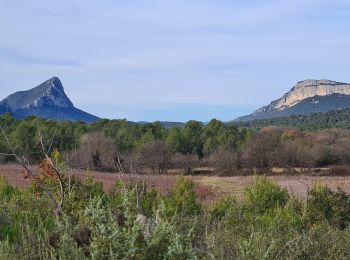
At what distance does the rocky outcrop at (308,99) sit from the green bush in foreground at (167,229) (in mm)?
133874

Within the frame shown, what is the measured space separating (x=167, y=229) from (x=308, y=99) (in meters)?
163

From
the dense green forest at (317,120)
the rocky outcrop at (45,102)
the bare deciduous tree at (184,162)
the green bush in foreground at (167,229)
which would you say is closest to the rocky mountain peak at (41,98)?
the rocky outcrop at (45,102)

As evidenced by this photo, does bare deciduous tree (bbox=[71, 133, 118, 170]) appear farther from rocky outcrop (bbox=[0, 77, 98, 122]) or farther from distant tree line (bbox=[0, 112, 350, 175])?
rocky outcrop (bbox=[0, 77, 98, 122])

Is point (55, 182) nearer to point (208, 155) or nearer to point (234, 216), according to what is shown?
point (234, 216)

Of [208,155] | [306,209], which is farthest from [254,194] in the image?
[208,155]

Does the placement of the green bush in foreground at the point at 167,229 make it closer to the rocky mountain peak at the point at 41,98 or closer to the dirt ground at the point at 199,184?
the dirt ground at the point at 199,184

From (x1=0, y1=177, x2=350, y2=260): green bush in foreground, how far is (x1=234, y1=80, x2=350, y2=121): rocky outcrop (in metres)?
134

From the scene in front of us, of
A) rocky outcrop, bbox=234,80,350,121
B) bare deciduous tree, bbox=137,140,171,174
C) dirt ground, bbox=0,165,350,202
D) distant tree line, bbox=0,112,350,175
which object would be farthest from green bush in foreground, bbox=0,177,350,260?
rocky outcrop, bbox=234,80,350,121

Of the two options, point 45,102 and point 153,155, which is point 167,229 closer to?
point 153,155

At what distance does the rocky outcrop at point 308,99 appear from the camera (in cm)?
15038

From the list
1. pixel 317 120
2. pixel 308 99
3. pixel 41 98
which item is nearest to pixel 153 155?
pixel 317 120

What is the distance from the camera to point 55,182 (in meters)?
13.0

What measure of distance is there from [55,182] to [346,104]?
13912cm

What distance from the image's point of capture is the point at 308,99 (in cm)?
16188
